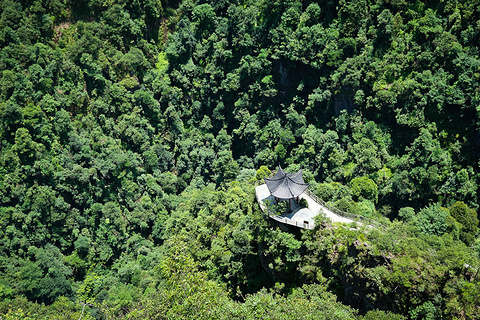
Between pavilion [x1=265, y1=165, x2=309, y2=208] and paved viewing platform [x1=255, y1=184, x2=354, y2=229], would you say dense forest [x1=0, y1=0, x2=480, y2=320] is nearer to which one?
paved viewing platform [x1=255, y1=184, x2=354, y2=229]

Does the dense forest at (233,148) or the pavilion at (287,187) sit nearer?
the dense forest at (233,148)

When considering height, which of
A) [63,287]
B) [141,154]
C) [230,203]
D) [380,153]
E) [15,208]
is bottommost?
[63,287]

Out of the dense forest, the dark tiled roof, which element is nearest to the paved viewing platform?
the dense forest

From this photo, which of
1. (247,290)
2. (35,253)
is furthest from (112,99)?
(247,290)

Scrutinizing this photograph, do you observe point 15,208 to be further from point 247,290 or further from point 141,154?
point 247,290

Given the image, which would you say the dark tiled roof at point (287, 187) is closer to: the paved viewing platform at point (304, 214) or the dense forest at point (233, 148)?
the paved viewing platform at point (304, 214)

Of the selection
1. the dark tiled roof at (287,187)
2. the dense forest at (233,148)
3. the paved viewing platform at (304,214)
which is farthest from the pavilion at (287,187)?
the dense forest at (233,148)

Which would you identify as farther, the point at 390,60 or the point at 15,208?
the point at 15,208

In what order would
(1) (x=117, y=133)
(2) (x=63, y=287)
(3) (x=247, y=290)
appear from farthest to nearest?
(1) (x=117, y=133)
(2) (x=63, y=287)
(3) (x=247, y=290)
